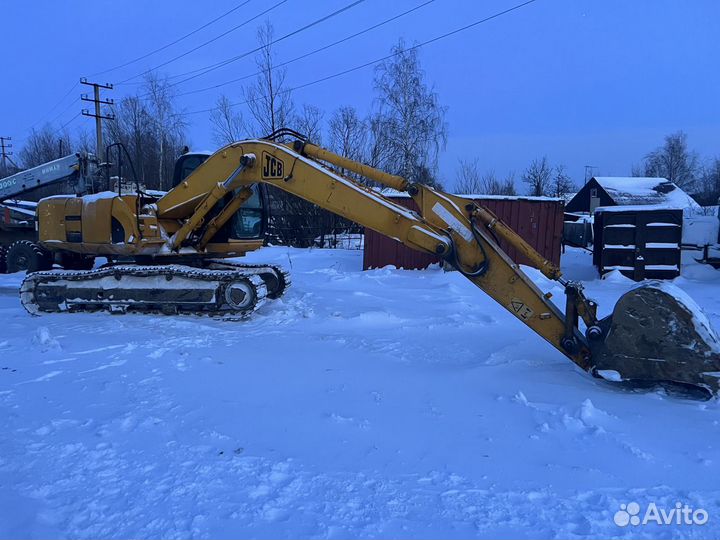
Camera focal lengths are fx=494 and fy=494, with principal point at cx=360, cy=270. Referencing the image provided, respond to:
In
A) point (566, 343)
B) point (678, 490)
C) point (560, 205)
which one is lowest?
point (678, 490)

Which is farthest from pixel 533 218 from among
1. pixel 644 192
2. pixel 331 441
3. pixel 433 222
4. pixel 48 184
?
pixel 644 192

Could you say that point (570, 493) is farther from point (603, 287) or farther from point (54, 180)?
point (54, 180)

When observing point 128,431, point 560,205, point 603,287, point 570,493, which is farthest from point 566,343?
point 560,205

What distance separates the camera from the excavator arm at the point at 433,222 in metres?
4.69

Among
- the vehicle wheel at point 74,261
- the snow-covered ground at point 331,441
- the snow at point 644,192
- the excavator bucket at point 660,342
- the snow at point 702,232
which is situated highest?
the snow at point 644,192

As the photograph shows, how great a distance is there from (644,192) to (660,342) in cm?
4612

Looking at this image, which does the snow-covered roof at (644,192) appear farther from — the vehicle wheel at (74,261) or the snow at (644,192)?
Result: the vehicle wheel at (74,261)

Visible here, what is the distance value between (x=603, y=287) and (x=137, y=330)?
31.8 feet

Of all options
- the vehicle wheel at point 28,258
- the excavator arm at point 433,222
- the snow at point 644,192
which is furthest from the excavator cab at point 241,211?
the snow at point 644,192

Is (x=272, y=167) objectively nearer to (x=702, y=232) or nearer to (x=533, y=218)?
(x=533, y=218)

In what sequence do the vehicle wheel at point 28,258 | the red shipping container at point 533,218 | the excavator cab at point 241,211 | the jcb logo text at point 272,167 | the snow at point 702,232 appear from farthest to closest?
the snow at point 702,232 → the red shipping container at point 533,218 → the vehicle wheel at point 28,258 → the excavator cab at point 241,211 → the jcb logo text at point 272,167

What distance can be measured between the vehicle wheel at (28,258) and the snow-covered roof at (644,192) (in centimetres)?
4189

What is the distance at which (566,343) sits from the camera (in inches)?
181

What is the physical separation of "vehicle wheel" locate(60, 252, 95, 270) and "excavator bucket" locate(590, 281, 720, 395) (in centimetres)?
834
